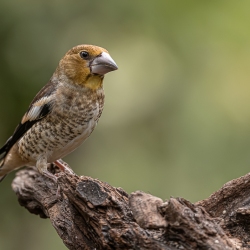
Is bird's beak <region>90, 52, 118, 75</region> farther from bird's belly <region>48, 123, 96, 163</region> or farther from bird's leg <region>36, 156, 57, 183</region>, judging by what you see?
bird's leg <region>36, 156, 57, 183</region>

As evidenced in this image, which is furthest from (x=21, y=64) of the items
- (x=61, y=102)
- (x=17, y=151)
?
(x=61, y=102)

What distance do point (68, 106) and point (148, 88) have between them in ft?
10.2

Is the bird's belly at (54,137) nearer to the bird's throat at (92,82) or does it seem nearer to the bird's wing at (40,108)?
the bird's wing at (40,108)

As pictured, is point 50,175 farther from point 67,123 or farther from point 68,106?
point 68,106

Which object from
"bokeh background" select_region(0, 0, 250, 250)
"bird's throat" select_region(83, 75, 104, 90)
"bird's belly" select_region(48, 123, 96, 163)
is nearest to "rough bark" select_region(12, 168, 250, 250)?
"bird's belly" select_region(48, 123, 96, 163)

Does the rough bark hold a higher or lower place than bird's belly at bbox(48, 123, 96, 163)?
lower

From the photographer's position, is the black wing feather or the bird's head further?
the black wing feather

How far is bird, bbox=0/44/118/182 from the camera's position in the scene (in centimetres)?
429

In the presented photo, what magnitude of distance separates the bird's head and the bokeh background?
2.00 m

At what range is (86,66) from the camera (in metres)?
4.31

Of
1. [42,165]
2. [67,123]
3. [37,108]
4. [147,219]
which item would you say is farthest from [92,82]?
[147,219]

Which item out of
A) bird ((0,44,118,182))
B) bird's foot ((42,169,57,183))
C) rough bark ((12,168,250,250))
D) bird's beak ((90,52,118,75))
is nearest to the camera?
rough bark ((12,168,250,250))

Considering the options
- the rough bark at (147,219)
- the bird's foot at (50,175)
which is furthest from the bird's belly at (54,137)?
the rough bark at (147,219)

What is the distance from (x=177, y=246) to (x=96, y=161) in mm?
4399
